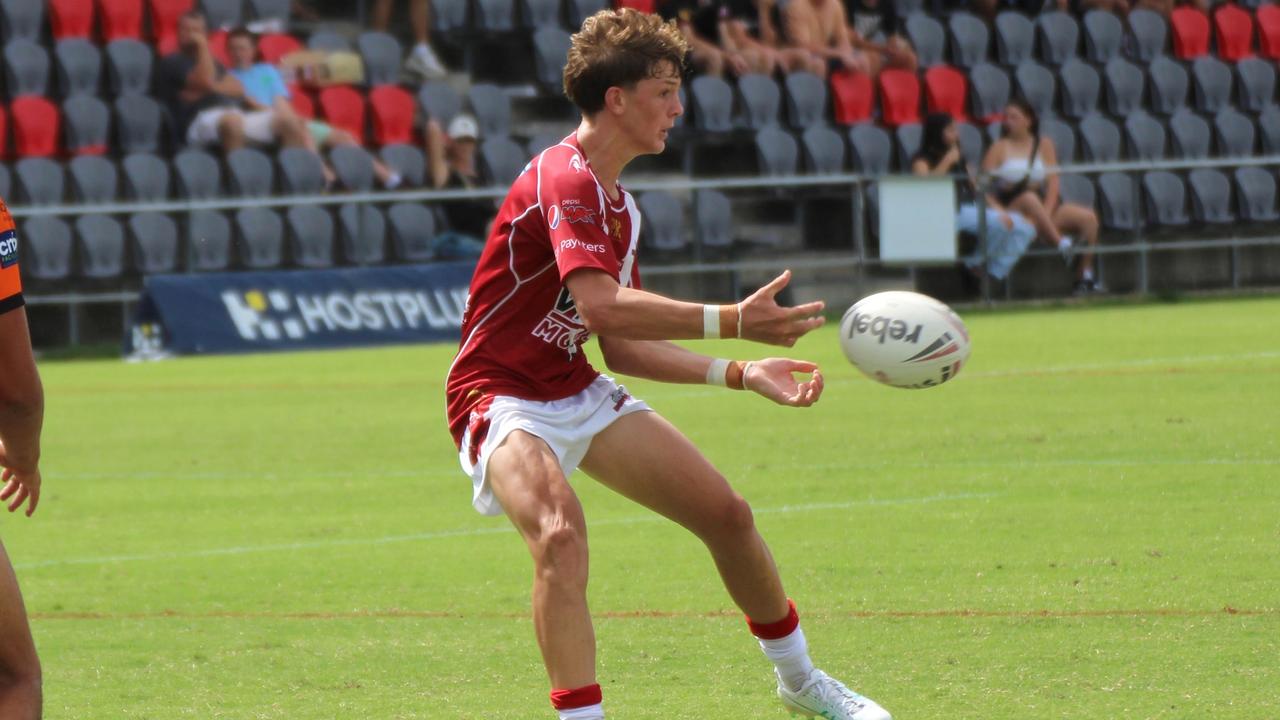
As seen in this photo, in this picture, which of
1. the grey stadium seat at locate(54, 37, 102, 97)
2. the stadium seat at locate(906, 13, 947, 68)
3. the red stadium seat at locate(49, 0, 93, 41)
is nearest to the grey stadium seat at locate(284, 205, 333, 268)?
the grey stadium seat at locate(54, 37, 102, 97)

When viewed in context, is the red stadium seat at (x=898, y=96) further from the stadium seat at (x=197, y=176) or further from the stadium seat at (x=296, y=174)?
the stadium seat at (x=197, y=176)

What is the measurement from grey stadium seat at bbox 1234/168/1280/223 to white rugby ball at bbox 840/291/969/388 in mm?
20208

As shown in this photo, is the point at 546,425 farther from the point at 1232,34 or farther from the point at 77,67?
the point at 1232,34

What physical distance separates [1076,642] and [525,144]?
18.3 metres

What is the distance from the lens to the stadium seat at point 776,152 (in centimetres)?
2483

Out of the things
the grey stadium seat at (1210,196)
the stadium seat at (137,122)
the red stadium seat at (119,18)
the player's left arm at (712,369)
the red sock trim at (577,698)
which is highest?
the player's left arm at (712,369)

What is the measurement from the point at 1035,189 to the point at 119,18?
11.0 metres

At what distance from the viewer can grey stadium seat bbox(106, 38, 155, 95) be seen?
74.4 feet

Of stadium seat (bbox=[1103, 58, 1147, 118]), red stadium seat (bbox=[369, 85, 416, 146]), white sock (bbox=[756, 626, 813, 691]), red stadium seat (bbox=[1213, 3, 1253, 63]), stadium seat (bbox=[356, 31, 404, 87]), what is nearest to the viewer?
white sock (bbox=[756, 626, 813, 691])

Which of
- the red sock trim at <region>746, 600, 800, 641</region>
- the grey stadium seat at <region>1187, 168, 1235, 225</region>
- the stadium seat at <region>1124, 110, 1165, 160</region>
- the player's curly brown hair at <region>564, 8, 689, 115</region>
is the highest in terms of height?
the player's curly brown hair at <region>564, 8, 689, 115</region>

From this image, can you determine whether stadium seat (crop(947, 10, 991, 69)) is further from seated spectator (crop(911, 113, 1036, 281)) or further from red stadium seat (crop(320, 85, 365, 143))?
red stadium seat (crop(320, 85, 365, 143))

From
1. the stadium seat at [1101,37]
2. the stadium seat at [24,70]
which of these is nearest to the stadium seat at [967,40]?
the stadium seat at [1101,37]

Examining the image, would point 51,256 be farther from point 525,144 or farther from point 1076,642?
point 1076,642

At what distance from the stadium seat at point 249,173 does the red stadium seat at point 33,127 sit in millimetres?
1928
